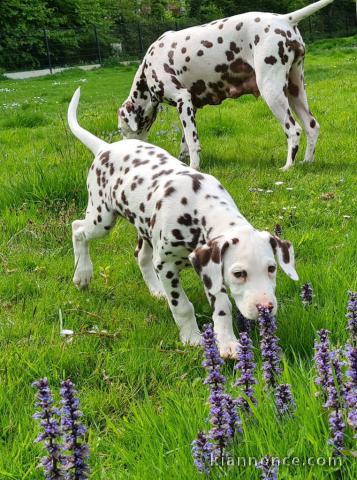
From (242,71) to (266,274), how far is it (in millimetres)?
5189

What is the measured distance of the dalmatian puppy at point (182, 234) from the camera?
310 centimetres

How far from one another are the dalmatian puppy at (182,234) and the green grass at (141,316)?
213 millimetres

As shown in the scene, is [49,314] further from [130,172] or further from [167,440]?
[167,440]

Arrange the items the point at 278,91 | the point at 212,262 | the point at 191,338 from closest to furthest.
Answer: the point at 212,262
the point at 191,338
the point at 278,91

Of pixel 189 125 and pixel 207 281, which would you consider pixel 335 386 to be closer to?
pixel 207 281

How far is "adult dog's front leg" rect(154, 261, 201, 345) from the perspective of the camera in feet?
12.0

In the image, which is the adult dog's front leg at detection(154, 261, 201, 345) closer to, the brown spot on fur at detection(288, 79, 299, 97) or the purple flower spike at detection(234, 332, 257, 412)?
the purple flower spike at detection(234, 332, 257, 412)

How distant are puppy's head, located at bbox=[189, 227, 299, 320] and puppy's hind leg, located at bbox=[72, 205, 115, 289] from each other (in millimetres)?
1440

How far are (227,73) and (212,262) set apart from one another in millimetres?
5120

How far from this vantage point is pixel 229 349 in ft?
10.8

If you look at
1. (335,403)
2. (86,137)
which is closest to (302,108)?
(86,137)

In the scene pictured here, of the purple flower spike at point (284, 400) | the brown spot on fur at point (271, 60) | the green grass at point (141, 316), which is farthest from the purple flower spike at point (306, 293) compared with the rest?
the brown spot on fur at point (271, 60)

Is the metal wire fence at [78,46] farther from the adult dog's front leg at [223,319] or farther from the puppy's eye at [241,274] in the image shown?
the puppy's eye at [241,274]

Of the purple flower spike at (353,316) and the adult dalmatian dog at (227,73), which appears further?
the adult dalmatian dog at (227,73)
